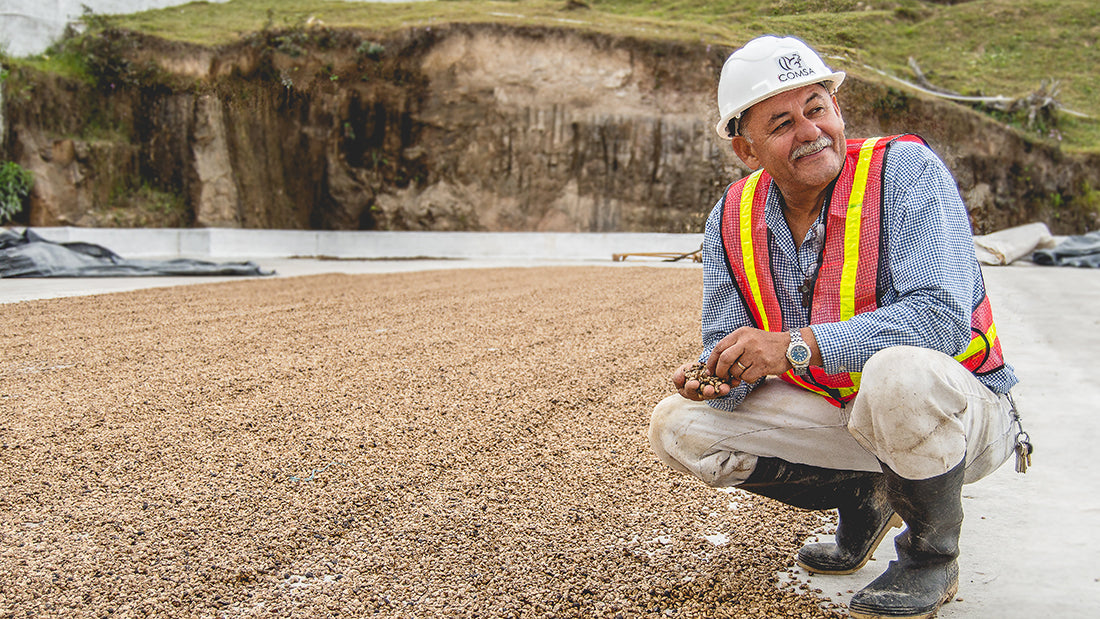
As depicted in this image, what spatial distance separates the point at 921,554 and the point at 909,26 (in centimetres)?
1289

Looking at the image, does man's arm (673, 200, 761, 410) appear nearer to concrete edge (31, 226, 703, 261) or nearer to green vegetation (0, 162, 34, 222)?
concrete edge (31, 226, 703, 261)

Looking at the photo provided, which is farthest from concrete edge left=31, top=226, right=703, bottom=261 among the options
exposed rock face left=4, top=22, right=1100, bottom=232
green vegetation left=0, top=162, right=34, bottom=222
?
green vegetation left=0, top=162, right=34, bottom=222

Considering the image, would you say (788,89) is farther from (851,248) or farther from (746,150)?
(851,248)

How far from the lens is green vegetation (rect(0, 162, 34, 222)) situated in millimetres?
18062

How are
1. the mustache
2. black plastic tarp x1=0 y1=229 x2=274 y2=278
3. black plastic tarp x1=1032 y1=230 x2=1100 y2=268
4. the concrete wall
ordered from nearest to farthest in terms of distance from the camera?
the mustache < black plastic tarp x1=0 y1=229 x2=274 y2=278 < black plastic tarp x1=1032 y1=230 x2=1100 y2=268 < the concrete wall

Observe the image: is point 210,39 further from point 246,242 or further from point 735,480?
point 735,480

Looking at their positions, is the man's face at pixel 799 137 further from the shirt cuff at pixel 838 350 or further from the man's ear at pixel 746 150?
the shirt cuff at pixel 838 350

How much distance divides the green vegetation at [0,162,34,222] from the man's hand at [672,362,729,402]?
19666mm

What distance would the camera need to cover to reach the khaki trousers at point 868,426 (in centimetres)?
195

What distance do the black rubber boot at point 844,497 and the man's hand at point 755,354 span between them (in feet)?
1.34

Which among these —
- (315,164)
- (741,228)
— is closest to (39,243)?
(315,164)

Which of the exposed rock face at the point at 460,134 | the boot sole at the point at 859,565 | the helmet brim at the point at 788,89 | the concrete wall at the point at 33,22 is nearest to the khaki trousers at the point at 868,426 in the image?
the boot sole at the point at 859,565

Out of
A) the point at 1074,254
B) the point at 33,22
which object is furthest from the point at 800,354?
the point at 33,22

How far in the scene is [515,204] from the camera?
21.2m
